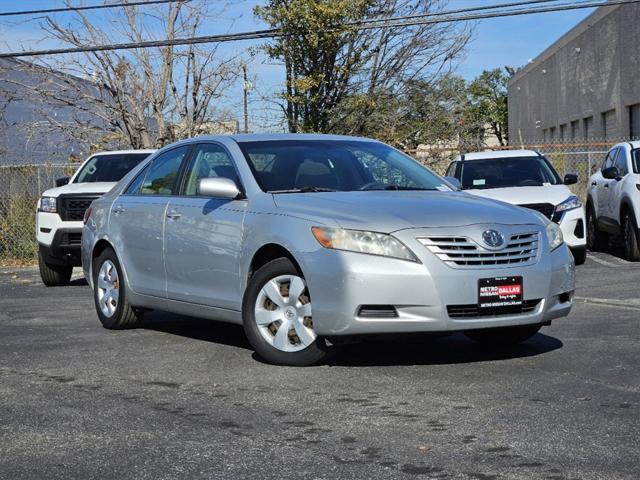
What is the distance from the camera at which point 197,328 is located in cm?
1009

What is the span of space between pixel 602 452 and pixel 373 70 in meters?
22.1

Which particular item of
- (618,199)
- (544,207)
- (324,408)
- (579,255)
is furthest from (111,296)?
(618,199)

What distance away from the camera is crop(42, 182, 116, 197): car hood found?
15.3 metres

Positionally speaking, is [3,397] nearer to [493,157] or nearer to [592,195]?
[493,157]

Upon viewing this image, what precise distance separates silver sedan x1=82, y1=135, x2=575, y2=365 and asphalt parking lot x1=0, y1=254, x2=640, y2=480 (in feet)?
1.09

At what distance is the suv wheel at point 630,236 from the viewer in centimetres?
1612

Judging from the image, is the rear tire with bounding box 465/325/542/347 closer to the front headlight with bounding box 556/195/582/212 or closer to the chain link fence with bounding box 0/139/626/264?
the front headlight with bounding box 556/195/582/212

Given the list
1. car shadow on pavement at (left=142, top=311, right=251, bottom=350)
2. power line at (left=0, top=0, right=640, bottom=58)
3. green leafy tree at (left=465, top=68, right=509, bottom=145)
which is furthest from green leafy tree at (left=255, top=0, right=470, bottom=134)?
green leafy tree at (left=465, top=68, right=509, bottom=145)

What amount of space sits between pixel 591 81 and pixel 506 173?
2455 centimetres

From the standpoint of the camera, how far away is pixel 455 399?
647 centimetres

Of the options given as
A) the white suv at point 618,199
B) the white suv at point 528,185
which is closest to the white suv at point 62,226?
the white suv at point 528,185

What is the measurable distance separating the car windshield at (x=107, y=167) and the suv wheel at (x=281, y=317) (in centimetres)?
877

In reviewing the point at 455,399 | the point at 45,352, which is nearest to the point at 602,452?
the point at 455,399

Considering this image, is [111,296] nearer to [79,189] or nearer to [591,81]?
[79,189]
